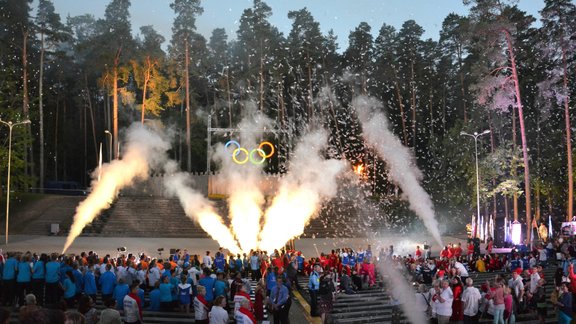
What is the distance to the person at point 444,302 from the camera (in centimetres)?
1182

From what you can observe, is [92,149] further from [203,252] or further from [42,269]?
[42,269]

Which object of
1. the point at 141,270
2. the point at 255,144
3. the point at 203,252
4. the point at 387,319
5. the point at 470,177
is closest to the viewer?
the point at 387,319

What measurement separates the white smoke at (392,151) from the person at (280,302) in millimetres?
39677

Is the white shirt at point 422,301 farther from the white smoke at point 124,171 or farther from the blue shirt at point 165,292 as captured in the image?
the white smoke at point 124,171

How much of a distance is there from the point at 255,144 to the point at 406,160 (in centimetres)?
1543

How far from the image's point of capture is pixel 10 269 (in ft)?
44.4

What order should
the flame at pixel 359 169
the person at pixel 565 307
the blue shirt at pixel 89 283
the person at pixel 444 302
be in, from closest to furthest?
the person at pixel 565 307, the person at pixel 444 302, the blue shirt at pixel 89 283, the flame at pixel 359 169

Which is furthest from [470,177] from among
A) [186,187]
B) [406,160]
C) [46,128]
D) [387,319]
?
[46,128]

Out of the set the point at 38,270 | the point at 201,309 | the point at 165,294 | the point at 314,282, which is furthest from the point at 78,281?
the point at 314,282

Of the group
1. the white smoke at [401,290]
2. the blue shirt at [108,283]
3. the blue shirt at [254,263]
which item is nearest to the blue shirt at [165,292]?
the blue shirt at [108,283]

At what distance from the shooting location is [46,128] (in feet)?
204

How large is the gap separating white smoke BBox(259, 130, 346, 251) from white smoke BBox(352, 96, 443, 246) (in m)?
4.70

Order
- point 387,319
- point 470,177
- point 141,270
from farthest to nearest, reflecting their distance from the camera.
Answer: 1. point 470,177
2. point 141,270
3. point 387,319

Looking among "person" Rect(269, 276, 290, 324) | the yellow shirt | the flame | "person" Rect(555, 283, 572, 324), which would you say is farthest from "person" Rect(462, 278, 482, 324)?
the flame
